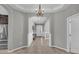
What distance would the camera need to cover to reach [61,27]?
192 centimetres

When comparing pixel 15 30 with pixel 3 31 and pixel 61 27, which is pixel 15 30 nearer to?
pixel 3 31

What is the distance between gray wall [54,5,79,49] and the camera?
1.88 m

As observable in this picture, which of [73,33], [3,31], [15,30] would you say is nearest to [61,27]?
[73,33]

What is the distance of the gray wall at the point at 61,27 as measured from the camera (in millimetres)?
1876

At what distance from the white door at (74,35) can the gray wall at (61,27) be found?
0.08 m

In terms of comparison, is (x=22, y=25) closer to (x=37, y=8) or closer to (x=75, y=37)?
(x=37, y=8)

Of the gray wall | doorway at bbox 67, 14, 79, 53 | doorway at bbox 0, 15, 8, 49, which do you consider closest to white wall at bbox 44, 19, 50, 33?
the gray wall

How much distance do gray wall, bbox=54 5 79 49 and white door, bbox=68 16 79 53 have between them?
0.08 metres

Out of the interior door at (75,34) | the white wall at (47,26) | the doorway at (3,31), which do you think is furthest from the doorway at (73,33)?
the doorway at (3,31)

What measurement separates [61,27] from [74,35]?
9.4 inches

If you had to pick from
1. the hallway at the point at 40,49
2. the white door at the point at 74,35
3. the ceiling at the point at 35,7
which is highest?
the ceiling at the point at 35,7

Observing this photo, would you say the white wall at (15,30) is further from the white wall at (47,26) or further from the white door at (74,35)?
the white door at (74,35)
